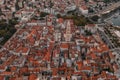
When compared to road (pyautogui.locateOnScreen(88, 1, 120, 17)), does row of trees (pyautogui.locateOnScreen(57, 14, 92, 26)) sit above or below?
above

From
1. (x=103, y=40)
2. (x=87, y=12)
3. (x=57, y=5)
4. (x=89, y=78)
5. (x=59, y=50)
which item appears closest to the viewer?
(x=89, y=78)

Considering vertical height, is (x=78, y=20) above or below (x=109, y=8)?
above

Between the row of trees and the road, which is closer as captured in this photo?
the row of trees

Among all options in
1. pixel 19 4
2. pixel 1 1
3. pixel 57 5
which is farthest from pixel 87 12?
pixel 1 1

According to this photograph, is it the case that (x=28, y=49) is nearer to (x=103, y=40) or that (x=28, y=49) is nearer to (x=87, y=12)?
(x=103, y=40)

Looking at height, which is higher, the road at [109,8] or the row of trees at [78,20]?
the row of trees at [78,20]

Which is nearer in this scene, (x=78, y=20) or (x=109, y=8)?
(x=78, y=20)

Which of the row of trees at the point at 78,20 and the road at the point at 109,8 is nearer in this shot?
the row of trees at the point at 78,20

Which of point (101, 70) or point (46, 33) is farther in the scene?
point (46, 33)

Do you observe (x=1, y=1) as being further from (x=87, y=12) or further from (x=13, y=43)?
(x=13, y=43)

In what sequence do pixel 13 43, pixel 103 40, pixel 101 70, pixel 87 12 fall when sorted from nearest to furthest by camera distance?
1. pixel 101 70
2. pixel 13 43
3. pixel 103 40
4. pixel 87 12
